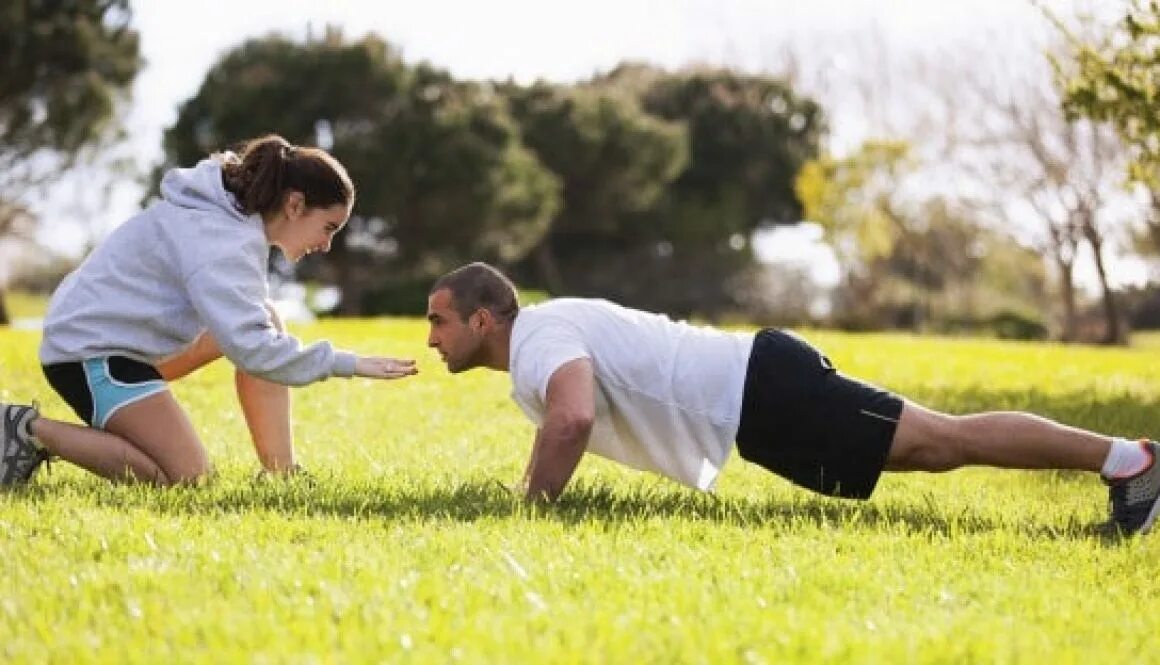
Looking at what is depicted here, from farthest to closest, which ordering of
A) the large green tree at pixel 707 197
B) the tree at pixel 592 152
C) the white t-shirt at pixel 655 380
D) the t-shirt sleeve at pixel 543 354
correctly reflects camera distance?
the large green tree at pixel 707 197 → the tree at pixel 592 152 → the white t-shirt at pixel 655 380 → the t-shirt sleeve at pixel 543 354

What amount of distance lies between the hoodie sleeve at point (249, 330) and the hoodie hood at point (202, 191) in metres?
0.26

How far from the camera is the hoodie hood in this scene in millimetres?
5984

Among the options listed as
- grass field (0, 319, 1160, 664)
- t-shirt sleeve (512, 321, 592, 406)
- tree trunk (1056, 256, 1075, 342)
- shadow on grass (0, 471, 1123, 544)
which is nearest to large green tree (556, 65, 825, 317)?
tree trunk (1056, 256, 1075, 342)

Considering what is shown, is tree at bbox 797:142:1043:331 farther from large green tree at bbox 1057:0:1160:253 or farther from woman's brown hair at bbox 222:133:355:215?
woman's brown hair at bbox 222:133:355:215

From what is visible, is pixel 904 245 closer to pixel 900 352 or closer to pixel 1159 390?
pixel 900 352

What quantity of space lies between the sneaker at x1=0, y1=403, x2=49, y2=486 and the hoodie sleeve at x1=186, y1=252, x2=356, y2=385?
843mm

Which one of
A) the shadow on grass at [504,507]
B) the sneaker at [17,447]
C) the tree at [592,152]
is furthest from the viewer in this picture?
the tree at [592,152]

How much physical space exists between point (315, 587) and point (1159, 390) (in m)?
12.1

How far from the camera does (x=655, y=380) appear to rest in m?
5.72

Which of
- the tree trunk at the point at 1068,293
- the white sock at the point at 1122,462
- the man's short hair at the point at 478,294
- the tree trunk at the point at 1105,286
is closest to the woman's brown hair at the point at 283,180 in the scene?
the man's short hair at the point at 478,294

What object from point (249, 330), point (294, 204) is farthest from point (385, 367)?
point (294, 204)

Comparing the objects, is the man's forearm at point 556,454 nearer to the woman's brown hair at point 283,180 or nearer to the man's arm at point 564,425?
the man's arm at point 564,425

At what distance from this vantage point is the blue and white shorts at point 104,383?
605 centimetres

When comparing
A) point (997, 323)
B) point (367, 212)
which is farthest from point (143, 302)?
point (997, 323)
